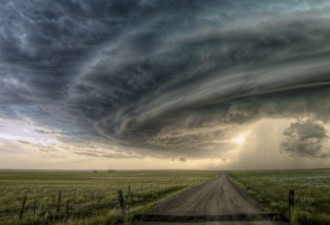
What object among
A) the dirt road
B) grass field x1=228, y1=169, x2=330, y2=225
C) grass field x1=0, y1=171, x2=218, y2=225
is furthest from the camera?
grass field x1=0, y1=171, x2=218, y2=225

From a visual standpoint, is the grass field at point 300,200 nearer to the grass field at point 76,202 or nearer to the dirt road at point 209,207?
the dirt road at point 209,207

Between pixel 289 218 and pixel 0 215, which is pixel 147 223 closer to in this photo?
pixel 289 218

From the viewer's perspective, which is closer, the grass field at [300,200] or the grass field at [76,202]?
the grass field at [300,200]

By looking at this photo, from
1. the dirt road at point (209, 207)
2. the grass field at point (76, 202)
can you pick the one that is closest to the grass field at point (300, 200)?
the dirt road at point (209, 207)

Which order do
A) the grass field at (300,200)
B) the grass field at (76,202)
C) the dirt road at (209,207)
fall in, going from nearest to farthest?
the grass field at (300,200) < the dirt road at (209,207) < the grass field at (76,202)

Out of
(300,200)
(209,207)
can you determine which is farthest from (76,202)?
(300,200)

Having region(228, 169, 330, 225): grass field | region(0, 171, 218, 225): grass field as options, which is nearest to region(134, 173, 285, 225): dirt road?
region(228, 169, 330, 225): grass field

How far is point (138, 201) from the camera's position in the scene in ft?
76.2

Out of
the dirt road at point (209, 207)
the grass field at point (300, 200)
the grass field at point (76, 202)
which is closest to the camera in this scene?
the grass field at point (300, 200)

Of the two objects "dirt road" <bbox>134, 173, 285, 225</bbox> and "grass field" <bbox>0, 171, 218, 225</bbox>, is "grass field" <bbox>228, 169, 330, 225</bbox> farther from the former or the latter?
"grass field" <bbox>0, 171, 218, 225</bbox>

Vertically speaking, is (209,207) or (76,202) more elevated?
(209,207)

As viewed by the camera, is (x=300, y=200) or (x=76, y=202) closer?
(x=300, y=200)

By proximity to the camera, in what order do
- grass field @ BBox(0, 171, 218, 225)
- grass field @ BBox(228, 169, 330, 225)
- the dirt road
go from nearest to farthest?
grass field @ BBox(228, 169, 330, 225) → the dirt road → grass field @ BBox(0, 171, 218, 225)

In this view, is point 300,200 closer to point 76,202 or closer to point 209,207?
point 209,207
